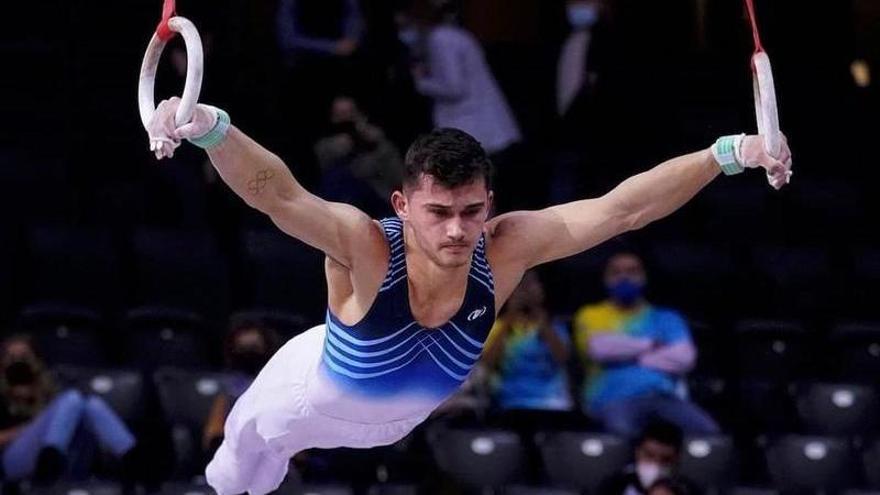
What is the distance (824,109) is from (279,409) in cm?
783

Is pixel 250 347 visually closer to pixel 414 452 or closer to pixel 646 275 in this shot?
pixel 414 452

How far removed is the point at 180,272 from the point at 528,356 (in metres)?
2.23

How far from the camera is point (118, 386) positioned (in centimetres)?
1149

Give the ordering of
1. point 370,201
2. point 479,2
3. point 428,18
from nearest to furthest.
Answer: point 370,201
point 428,18
point 479,2

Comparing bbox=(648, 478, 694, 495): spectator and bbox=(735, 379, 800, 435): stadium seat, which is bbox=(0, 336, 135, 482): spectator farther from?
bbox=(735, 379, 800, 435): stadium seat

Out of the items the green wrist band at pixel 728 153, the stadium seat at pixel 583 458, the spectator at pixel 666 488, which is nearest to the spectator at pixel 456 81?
the stadium seat at pixel 583 458

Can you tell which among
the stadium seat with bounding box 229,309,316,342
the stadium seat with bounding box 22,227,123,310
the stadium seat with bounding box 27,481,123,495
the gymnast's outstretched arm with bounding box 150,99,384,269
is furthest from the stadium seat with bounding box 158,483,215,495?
the gymnast's outstretched arm with bounding box 150,99,384,269

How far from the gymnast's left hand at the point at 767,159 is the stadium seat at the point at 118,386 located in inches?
196

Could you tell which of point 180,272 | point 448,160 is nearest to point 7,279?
point 180,272

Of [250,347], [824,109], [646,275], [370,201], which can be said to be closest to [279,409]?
[250,347]

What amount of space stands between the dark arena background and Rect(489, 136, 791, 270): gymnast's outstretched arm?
9.25ft

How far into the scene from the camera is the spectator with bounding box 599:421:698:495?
34.7 ft

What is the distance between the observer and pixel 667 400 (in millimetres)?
11570

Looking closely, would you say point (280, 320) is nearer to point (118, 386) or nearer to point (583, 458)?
point (118, 386)
